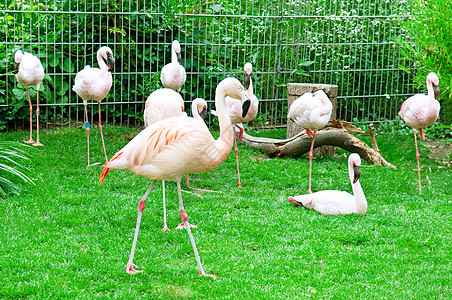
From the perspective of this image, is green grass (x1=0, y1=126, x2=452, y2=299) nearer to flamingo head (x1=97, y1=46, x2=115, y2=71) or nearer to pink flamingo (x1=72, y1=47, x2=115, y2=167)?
pink flamingo (x1=72, y1=47, x2=115, y2=167)

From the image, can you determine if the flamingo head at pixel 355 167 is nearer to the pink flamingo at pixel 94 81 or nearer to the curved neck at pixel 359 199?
the curved neck at pixel 359 199

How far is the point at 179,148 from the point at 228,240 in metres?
1.44

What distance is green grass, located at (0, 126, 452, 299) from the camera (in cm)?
404

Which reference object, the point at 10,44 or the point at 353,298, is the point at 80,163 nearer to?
the point at 10,44

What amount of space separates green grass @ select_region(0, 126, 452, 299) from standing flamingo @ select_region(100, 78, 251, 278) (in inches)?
14.1

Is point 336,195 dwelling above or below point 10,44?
below

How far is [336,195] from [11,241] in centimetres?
338

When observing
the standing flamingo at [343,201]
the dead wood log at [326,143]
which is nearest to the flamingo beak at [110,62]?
the dead wood log at [326,143]

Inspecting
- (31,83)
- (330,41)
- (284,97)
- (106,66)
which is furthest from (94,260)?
(330,41)

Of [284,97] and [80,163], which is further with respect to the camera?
[284,97]

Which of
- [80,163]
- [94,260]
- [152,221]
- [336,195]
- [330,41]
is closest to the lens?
Result: [94,260]

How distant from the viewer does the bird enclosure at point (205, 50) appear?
30.0 ft

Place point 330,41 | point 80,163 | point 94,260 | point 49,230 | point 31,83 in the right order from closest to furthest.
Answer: point 94,260
point 49,230
point 80,163
point 31,83
point 330,41

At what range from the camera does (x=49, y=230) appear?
5.07m
